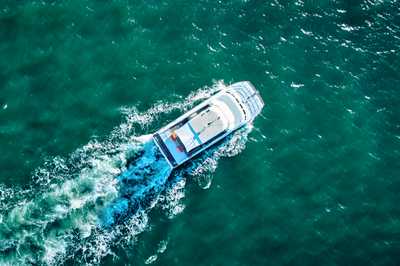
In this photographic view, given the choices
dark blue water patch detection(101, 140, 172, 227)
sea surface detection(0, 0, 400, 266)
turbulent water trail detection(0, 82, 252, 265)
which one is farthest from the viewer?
dark blue water patch detection(101, 140, 172, 227)

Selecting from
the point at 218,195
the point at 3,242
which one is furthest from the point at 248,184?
the point at 3,242

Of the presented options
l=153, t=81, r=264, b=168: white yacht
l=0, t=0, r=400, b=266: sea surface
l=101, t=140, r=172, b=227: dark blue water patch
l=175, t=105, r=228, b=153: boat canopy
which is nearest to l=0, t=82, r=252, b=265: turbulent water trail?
l=101, t=140, r=172, b=227: dark blue water patch

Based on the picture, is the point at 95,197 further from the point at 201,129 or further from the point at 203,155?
the point at 201,129

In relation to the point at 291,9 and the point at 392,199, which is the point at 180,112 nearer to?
the point at 291,9

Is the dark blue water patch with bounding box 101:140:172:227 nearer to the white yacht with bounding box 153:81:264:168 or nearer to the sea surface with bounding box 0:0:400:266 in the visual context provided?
the sea surface with bounding box 0:0:400:266

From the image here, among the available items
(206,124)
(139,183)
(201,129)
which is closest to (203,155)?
(201,129)

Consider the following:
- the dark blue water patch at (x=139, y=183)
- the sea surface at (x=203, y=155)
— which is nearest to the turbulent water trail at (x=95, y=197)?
the dark blue water patch at (x=139, y=183)

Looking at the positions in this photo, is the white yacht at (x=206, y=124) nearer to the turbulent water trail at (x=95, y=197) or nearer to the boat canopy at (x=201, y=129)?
the boat canopy at (x=201, y=129)
